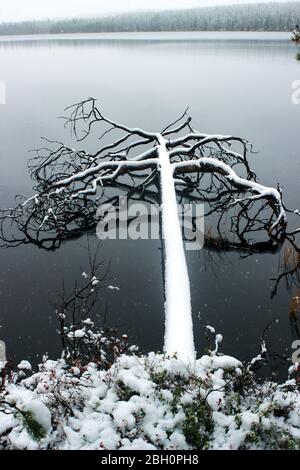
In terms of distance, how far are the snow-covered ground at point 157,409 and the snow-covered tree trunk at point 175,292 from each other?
595 millimetres

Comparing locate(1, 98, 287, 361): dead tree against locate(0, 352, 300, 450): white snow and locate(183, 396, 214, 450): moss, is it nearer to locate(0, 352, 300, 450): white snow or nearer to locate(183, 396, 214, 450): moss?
locate(0, 352, 300, 450): white snow

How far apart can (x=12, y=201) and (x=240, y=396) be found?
13.2 m

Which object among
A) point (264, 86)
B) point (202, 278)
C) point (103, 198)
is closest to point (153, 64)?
Result: point (264, 86)

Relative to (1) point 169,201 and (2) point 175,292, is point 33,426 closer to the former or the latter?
(2) point 175,292

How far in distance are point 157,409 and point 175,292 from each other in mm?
3377

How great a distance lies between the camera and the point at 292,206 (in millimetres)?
16312

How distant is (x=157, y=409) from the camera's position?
518cm

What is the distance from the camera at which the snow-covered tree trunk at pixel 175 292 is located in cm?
698

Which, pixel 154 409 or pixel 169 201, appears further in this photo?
pixel 169 201

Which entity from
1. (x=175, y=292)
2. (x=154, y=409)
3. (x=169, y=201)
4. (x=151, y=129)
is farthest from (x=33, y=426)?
(x=151, y=129)

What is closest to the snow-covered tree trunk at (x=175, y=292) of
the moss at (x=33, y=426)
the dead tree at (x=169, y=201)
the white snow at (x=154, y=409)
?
the dead tree at (x=169, y=201)

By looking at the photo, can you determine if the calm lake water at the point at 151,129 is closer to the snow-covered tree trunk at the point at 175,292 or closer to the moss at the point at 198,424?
the snow-covered tree trunk at the point at 175,292

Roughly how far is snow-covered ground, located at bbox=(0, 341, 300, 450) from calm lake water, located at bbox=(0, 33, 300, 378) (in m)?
3.87

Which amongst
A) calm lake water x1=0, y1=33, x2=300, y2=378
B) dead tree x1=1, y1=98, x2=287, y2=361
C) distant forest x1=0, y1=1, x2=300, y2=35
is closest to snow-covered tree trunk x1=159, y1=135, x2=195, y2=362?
dead tree x1=1, y1=98, x2=287, y2=361
